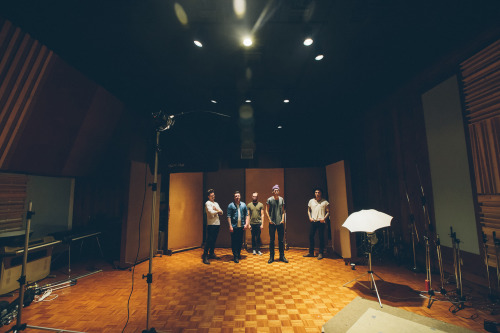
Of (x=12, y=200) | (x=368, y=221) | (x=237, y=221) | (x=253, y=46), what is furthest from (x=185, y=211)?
(x=368, y=221)

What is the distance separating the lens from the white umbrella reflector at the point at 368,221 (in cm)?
291

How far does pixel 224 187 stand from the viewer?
6.32m

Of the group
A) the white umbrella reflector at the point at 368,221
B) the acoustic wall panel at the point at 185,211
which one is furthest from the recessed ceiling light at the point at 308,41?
the acoustic wall panel at the point at 185,211

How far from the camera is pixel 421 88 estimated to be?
4.30 metres

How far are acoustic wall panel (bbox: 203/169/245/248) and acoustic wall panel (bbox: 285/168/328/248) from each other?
132 cm

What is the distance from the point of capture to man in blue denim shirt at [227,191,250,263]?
503 centimetres

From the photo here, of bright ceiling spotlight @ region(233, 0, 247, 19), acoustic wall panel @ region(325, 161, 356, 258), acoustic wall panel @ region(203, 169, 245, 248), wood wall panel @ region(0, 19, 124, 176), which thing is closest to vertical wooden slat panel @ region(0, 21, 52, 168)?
wood wall panel @ region(0, 19, 124, 176)

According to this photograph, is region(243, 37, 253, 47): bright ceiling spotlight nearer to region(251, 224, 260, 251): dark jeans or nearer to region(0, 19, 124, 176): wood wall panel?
region(0, 19, 124, 176): wood wall panel

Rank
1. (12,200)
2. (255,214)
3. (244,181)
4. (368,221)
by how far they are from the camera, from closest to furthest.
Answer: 1. (368,221)
2. (12,200)
3. (255,214)
4. (244,181)

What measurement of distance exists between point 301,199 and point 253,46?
4218 mm

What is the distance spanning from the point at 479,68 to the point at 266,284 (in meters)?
4.80

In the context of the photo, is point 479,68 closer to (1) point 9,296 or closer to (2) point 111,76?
(2) point 111,76

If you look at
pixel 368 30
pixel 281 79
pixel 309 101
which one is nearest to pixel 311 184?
pixel 309 101

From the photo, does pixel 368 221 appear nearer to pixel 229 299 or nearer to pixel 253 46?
pixel 229 299
